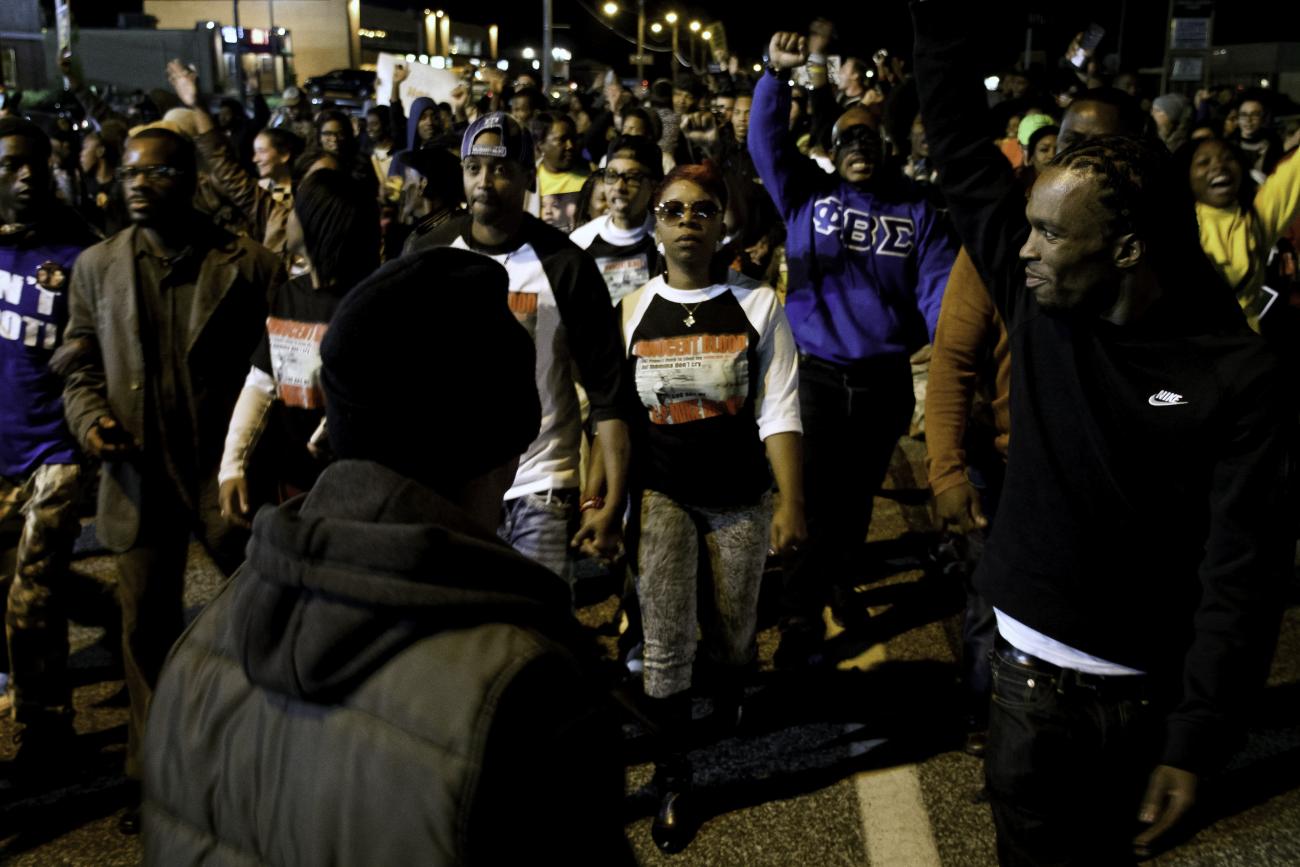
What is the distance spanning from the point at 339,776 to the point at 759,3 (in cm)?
4025

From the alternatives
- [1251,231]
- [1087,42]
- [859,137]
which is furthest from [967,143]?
[1087,42]

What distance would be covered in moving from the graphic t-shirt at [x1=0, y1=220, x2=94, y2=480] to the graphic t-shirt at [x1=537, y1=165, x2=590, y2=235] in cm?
331

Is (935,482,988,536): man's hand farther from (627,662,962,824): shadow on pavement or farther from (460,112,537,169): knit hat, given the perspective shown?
(460,112,537,169): knit hat

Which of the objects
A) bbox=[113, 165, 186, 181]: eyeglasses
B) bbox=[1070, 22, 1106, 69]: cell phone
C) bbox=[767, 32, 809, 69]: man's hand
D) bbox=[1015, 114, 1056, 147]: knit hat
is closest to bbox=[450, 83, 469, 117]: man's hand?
bbox=[1070, 22, 1106, 69]: cell phone

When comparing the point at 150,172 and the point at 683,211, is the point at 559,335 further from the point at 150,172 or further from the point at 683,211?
the point at 150,172

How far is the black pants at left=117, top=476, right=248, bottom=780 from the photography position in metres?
4.04

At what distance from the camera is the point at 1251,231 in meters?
5.08

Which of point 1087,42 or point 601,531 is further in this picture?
point 1087,42

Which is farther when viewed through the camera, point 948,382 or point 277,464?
point 277,464

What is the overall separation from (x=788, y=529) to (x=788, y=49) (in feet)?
7.68

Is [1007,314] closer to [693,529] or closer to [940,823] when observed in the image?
[693,529]

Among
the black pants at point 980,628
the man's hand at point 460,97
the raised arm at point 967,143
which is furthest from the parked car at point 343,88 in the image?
the raised arm at point 967,143

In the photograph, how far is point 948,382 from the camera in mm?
3857

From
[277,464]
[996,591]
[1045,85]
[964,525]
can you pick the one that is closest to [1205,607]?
[996,591]
